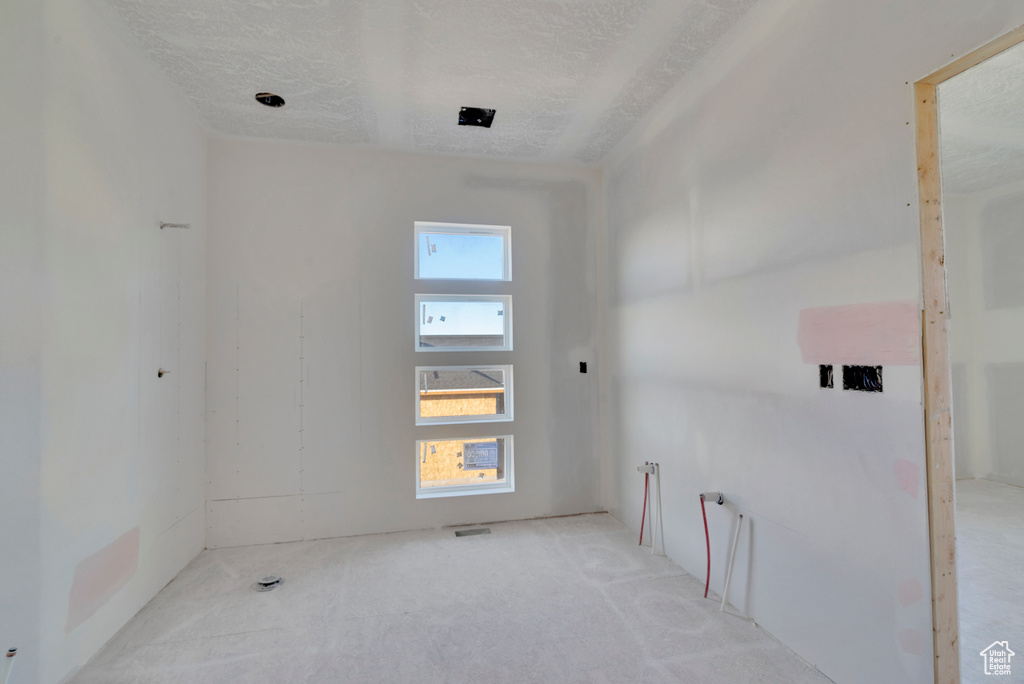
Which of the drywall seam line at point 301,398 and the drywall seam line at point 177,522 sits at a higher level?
the drywall seam line at point 301,398

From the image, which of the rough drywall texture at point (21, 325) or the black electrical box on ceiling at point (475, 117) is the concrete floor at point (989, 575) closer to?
the black electrical box on ceiling at point (475, 117)

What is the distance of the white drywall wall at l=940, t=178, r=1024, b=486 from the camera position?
3.98m

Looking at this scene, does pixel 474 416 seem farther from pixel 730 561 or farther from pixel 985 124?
pixel 985 124

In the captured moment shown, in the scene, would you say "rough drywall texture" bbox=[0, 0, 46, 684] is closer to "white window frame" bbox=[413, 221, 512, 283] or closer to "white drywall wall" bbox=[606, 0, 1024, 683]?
"white window frame" bbox=[413, 221, 512, 283]

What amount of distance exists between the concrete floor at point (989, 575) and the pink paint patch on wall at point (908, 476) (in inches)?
23.5

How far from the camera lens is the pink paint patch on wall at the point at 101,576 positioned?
6.14 feet

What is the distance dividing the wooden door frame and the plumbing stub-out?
9.47 feet

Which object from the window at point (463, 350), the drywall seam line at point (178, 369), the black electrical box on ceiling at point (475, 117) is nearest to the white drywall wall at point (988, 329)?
the window at point (463, 350)

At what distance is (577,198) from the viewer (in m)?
3.79

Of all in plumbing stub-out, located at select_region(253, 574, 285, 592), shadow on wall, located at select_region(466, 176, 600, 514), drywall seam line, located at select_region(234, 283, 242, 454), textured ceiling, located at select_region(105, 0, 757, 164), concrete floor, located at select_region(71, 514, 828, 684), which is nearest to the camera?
concrete floor, located at select_region(71, 514, 828, 684)

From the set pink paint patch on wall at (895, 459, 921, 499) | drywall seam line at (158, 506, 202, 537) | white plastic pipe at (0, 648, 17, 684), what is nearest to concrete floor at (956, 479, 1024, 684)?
pink paint patch on wall at (895, 459, 921, 499)

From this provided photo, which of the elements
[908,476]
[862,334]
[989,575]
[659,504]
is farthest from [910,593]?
[989,575]

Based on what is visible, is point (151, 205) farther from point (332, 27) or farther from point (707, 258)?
point (707, 258)

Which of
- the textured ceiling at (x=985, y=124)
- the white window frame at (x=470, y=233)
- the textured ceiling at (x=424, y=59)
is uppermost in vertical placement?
the textured ceiling at (x=424, y=59)
